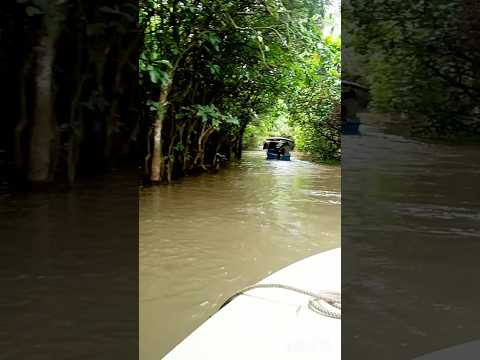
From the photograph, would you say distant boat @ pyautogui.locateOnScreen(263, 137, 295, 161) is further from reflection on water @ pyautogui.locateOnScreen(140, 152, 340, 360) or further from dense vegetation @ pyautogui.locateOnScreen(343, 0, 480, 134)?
dense vegetation @ pyautogui.locateOnScreen(343, 0, 480, 134)

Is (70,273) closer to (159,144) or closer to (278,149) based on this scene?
(159,144)

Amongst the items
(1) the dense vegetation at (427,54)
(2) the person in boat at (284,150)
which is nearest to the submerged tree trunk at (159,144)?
(1) the dense vegetation at (427,54)

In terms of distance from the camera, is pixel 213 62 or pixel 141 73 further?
pixel 213 62

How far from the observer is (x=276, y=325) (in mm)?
1558

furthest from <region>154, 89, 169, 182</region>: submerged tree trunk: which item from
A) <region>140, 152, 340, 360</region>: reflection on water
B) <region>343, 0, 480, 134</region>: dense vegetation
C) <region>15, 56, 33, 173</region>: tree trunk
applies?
<region>343, 0, 480, 134</region>: dense vegetation

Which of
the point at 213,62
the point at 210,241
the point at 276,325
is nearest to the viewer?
the point at 276,325

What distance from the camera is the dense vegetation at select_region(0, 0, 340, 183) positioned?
95.6 inches

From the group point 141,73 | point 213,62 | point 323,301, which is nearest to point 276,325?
point 323,301

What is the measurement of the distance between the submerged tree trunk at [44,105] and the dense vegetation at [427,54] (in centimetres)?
133

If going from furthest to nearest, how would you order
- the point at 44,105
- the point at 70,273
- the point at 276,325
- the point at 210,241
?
1. the point at 210,241
2. the point at 44,105
3. the point at 70,273
4. the point at 276,325

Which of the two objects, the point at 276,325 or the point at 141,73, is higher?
the point at 141,73

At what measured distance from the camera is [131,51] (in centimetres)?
231

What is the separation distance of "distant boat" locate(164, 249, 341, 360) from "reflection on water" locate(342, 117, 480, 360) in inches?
3.4

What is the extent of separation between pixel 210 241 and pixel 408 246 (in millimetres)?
1223
